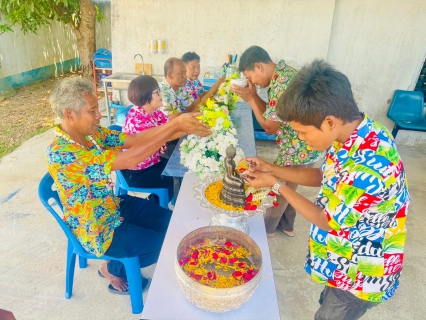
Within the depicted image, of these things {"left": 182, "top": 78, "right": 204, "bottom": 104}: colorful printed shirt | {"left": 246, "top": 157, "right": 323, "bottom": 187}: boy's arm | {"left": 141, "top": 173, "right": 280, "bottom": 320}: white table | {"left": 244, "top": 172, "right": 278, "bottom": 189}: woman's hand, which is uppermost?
{"left": 244, "top": 172, "right": 278, "bottom": 189}: woman's hand

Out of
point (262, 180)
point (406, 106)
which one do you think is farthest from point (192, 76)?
point (406, 106)

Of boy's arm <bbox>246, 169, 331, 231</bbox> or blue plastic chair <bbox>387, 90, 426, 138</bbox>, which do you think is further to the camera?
blue plastic chair <bbox>387, 90, 426, 138</bbox>

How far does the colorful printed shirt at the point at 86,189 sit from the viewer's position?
1866mm

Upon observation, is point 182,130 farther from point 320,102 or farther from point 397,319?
point 397,319

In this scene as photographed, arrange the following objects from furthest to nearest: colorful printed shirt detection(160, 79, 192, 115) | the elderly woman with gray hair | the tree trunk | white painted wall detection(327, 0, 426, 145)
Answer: the tree trunk → white painted wall detection(327, 0, 426, 145) → colorful printed shirt detection(160, 79, 192, 115) → the elderly woman with gray hair

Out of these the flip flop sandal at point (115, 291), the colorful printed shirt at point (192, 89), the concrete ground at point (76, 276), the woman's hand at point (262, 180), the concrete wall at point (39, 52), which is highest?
the woman's hand at point (262, 180)

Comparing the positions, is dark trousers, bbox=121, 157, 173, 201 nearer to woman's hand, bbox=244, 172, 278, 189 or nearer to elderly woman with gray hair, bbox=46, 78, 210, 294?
elderly woman with gray hair, bbox=46, 78, 210, 294

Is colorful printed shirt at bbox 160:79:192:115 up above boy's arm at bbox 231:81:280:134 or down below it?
below

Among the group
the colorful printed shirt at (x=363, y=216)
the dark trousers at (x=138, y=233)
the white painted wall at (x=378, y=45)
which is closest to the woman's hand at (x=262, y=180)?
the colorful printed shirt at (x=363, y=216)

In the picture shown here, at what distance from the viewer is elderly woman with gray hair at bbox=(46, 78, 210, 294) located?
1.90 metres

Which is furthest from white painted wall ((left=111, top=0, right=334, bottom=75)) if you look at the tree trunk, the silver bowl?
the silver bowl

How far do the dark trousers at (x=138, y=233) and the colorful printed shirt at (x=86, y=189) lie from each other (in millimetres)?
81

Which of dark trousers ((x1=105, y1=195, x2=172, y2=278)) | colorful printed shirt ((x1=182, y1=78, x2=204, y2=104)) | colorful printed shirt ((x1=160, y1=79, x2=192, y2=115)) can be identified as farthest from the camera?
colorful printed shirt ((x1=182, y1=78, x2=204, y2=104))

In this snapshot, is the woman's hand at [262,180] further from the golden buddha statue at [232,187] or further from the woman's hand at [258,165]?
the woman's hand at [258,165]
